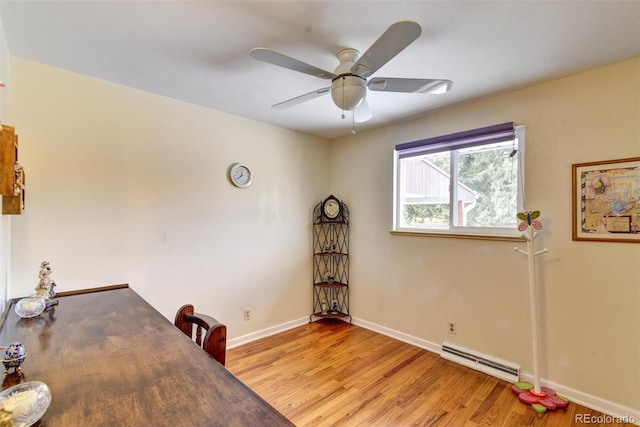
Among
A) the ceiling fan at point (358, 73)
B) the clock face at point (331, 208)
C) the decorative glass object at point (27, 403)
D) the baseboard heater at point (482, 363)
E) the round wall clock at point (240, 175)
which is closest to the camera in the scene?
the decorative glass object at point (27, 403)

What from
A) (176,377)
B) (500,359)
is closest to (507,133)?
(500,359)

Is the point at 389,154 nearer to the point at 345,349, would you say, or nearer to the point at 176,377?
the point at 345,349

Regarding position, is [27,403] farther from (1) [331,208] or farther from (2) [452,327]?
(1) [331,208]

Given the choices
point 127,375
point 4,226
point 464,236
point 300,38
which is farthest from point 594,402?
point 4,226

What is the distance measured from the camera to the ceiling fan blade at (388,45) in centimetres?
116

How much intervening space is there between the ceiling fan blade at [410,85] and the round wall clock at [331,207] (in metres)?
1.93

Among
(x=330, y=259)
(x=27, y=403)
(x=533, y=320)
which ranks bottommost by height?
(x=533, y=320)

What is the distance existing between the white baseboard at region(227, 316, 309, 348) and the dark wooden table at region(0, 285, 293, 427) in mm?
1594

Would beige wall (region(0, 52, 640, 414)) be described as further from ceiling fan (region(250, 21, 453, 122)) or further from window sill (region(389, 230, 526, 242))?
ceiling fan (region(250, 21, 453, 122))

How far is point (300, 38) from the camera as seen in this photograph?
1.64 meters
